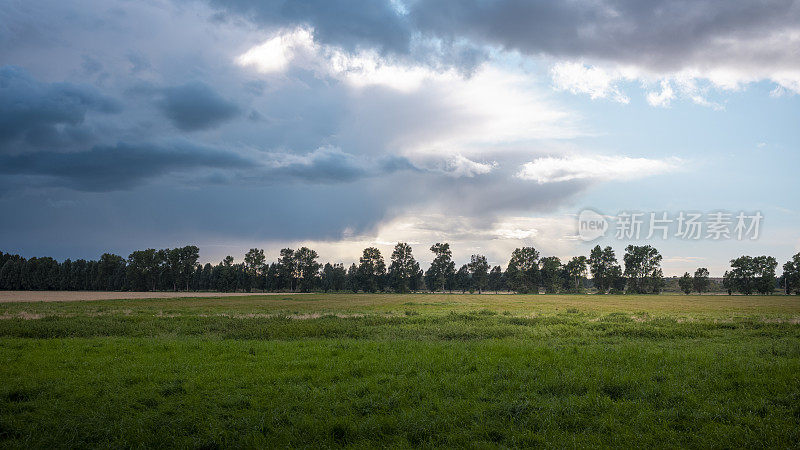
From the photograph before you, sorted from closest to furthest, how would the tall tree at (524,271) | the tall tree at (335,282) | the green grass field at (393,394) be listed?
the green grass field at (393,394), the tall tree at (524,271), the tall tree at (335,282)

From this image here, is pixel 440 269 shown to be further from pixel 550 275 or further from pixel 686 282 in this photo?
pixel 686 282

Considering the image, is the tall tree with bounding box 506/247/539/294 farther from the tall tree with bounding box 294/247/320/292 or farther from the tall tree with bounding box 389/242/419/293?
the tall tree with bounding box 294/247/320/292

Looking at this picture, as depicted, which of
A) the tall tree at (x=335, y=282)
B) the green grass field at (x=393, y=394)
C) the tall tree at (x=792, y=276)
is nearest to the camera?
the green grass field at (x=393, y=394)

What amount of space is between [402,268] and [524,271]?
51672mm

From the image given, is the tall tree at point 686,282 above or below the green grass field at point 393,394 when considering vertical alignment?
below

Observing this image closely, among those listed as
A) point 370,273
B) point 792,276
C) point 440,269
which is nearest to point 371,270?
point 370,273

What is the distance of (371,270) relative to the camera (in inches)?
6545

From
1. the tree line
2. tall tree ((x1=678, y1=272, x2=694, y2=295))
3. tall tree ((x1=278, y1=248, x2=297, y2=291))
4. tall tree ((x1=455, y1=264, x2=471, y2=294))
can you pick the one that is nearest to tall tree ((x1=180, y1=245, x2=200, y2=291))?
the tree line

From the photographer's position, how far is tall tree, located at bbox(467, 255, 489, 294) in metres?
190

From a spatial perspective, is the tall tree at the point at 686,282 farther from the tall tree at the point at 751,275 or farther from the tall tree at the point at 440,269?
the tall tree at the point at 440,269

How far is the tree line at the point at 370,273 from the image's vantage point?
16462 centimetres

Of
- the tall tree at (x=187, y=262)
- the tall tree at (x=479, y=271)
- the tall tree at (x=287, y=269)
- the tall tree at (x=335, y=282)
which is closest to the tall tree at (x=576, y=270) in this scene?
the tall tree at (x=479, y=271)

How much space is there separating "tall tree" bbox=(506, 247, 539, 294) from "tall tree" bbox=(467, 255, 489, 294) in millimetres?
20973

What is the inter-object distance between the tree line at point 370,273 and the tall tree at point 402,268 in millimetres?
83
